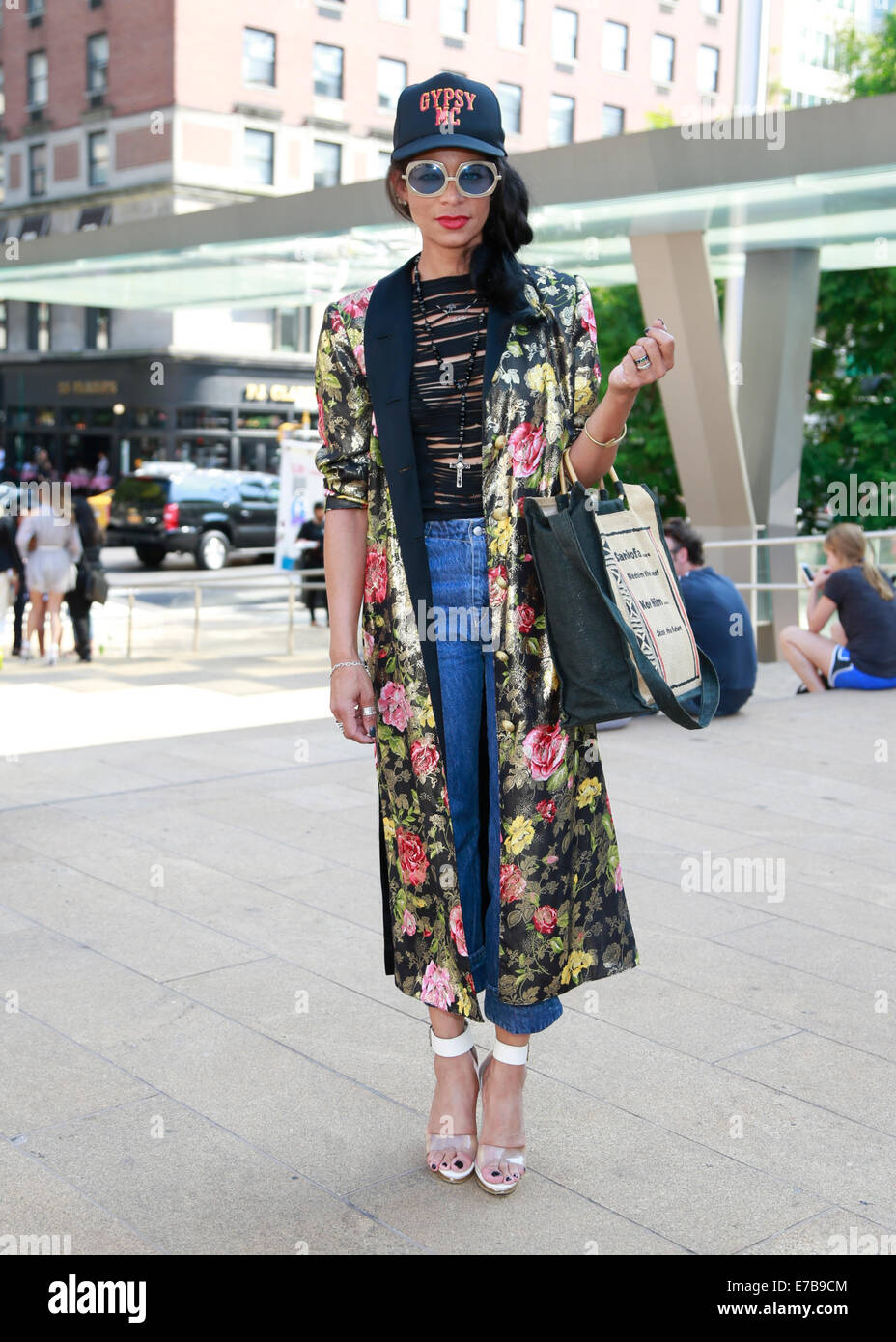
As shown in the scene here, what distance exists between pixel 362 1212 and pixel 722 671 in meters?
5.44

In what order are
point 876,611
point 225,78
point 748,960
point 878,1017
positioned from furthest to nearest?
point 225,78 < point 876,611 < point 748,960 < point 878,1017

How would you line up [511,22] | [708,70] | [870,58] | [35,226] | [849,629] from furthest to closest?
[708,70] → [511,22] → [35,226] → [870,58] → [849,629]

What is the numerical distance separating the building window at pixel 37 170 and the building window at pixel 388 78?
10013mm

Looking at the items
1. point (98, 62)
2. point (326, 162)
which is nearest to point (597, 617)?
point (326, 162)

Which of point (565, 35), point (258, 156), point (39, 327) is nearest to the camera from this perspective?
point (258, 156)

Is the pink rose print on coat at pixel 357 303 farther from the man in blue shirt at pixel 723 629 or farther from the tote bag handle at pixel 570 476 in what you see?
the man in blue shirt at pixel 723 629

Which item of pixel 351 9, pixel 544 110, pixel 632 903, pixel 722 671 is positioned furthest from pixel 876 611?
pixel 544 110

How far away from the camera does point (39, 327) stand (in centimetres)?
4316

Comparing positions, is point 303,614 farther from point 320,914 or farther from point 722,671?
point 320,914

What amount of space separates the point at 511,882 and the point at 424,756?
0.94 ft

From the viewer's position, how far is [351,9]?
41438 mm

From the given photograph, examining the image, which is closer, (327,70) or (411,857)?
(411,857)

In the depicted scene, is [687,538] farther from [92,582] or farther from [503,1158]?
[92,582]

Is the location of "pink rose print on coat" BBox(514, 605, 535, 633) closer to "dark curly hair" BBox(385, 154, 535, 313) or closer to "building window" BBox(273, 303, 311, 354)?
"dark curly hair" BBox(385, 154, 535, 313)
